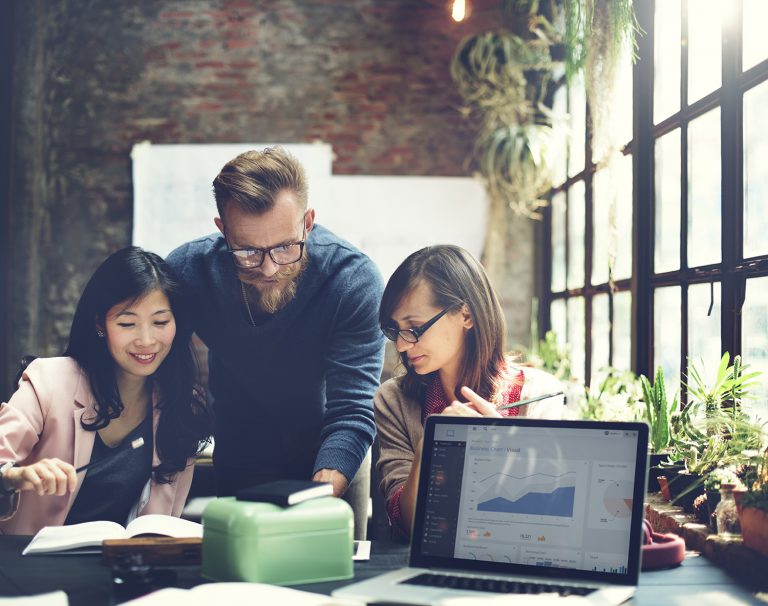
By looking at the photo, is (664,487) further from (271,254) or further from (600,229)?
(600,229)

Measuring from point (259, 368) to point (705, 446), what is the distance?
3.89 ft

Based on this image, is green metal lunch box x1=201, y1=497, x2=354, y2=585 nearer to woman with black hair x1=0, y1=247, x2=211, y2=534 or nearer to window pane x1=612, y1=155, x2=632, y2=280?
woman with black hair x1=0, y1=247, x2=211, y2=534

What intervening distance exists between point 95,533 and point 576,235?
9.30 feet

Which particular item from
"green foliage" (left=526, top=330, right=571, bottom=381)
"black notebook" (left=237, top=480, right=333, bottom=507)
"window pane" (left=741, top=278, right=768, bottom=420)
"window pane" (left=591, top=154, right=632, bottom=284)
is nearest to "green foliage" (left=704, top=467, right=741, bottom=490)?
"window pane" (left=741, top=278, right=768, bottom=420)

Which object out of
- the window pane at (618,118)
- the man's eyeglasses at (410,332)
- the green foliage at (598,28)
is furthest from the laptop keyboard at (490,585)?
the window pane at (618,118)

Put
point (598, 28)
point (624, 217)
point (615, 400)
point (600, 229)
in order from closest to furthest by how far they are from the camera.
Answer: point (598, 28) < point (615, 400) < point (624, 217) < point (600, 229)

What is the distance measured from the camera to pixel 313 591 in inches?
51.5

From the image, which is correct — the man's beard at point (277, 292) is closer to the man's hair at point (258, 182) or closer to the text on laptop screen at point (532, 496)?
the man's hair at point (258, 182)

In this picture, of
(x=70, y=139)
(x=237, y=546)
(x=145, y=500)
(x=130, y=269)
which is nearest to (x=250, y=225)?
(x=130, y=269)

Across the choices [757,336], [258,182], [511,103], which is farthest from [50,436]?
[511,103]

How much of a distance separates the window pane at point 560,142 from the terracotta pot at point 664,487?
2.22m

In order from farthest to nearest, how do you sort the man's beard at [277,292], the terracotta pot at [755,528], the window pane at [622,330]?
the window pane at [622,330] → the man's beard at [277,292] → the terracotta pot at [755,528]

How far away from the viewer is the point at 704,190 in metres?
2.34

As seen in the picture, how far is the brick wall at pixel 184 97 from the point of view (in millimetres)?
4777
